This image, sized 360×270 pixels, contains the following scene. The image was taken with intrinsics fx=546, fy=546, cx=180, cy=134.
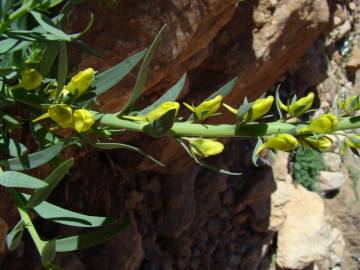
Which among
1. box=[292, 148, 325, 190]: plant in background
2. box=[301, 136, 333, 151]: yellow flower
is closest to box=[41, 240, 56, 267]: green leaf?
box=[301, 136, 333, 151]: yellow flower

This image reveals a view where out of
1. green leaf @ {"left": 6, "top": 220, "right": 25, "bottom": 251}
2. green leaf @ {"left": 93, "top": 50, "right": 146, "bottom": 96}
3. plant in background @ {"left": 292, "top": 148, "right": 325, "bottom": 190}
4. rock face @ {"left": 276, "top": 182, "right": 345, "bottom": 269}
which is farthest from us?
plant in background @ {"left": 292, "top": 148, "right": 325, "bottom": 190}

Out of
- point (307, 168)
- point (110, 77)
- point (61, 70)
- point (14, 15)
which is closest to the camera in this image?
point (14, 15)

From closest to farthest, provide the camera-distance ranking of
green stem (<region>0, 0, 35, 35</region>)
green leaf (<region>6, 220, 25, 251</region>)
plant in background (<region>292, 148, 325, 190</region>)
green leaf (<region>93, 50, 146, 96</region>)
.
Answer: green stem (<region>0, 0, 35, 35</region>) < green leaf (<region>6, 220, 25, 251</region>) < green leaf (<region>93, 50, 146, 96</region>) < plant in background (<region>292, 148, 325, 190</region>)

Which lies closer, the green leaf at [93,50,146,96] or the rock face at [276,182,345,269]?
the green leaf at [93,50,146,96]

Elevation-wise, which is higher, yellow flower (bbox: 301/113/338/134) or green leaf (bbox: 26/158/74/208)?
yellow flower (bbox: 301/113/338/134)

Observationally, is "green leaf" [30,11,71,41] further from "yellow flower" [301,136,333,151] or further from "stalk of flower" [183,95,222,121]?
"yellow flower" [301,136,333,151]

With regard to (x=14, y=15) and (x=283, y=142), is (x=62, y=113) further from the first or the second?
(x=283, y=142)

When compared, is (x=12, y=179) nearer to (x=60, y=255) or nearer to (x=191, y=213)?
(x=60, y=255)

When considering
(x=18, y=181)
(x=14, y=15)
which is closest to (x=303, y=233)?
(x=18, y=181)
